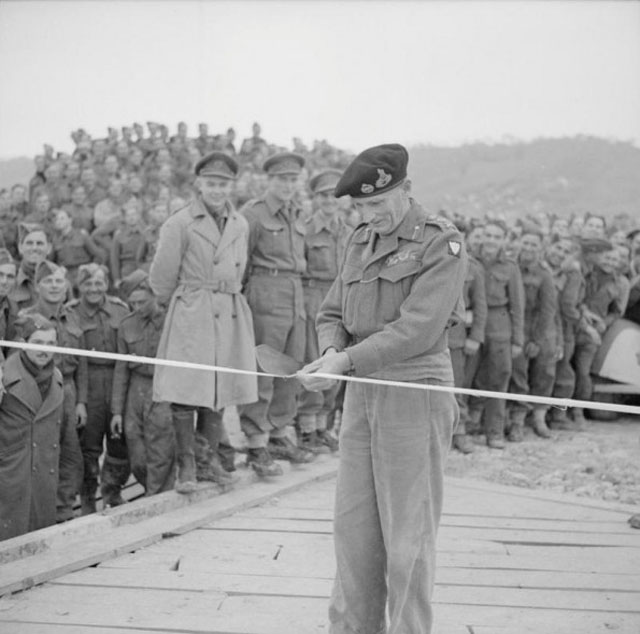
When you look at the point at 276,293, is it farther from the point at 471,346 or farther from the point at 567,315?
the point at 567,315

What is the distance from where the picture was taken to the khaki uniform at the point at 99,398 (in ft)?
21.6

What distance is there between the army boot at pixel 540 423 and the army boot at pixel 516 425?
226 mm

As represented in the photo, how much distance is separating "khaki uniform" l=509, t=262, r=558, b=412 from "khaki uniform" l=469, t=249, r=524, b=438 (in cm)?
47

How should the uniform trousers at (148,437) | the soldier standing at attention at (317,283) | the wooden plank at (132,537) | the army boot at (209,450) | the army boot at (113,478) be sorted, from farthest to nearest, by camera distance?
1. the soldier standing at attention at (317,283)
2. the army boot at (113,478)
3. the uniform trousers at (148,437)
4. the army boot at (209,450)
5. the wooden plank at (132,537)

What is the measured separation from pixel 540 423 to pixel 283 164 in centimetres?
427

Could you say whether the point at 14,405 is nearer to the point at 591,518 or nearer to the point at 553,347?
the point at 591,518

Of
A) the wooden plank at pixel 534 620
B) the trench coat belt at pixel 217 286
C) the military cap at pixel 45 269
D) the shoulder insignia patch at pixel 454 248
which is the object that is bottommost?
the wooden plank at pixel 534 620

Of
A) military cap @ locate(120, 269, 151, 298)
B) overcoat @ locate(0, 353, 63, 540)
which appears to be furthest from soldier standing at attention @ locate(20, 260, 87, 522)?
military cap @ locate(120, 269, 151, 298)

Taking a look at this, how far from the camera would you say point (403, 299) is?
3.32m

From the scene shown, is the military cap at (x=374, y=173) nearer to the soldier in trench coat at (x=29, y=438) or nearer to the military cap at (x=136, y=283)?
the soldier in trench coat at (x=29, y=438)

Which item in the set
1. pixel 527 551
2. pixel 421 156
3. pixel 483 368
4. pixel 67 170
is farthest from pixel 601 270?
pixel 421 156

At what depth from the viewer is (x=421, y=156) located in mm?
44750

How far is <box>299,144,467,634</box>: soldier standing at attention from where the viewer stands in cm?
324

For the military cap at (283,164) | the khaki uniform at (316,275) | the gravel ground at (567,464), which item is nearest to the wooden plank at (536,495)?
the gravel ground at (567,464)
